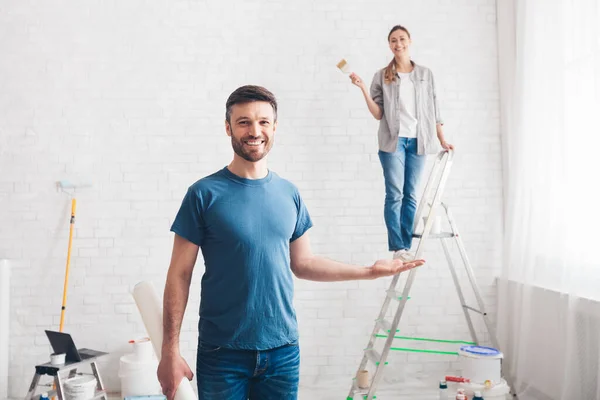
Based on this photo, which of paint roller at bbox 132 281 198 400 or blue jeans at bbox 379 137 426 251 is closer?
paint roller at bbox 132 281 198 400

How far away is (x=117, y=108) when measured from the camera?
4418mm

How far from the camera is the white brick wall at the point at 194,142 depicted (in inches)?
171

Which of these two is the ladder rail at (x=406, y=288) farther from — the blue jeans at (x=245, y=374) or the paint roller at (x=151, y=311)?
the blue jeans at (x=245, y=374)

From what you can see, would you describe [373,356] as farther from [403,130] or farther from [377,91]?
[377,91]

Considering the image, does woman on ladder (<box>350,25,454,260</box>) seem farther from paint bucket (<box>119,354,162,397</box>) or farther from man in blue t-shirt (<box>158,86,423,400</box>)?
man in blue t-shirt (<box>158,86,423,400</box>)

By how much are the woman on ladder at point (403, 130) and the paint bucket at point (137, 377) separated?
1.92 meters

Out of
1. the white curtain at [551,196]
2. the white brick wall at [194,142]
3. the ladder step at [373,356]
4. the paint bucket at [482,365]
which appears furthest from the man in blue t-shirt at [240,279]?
the white brick wall at [194,142]

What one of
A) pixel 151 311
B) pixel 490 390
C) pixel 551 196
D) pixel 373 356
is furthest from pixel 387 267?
pixel 551 196

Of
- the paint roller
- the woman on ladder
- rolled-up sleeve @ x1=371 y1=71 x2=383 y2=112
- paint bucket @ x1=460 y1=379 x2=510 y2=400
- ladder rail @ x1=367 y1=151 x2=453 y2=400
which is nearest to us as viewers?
the paint roller

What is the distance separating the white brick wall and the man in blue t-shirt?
8.33ft

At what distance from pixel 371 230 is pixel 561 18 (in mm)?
1971

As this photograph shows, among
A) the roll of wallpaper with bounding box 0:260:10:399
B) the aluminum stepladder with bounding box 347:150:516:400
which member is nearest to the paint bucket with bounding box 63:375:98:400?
the roll of wallpaper with bounding box 0:260:10:399

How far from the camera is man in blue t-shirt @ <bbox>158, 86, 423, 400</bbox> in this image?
→ 1.87 meters

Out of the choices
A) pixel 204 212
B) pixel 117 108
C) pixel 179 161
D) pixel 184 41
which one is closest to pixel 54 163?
pixel 117 108
